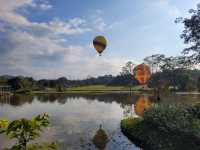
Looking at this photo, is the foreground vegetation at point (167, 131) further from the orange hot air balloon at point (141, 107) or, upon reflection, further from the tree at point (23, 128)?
the tree at point (23, 128)

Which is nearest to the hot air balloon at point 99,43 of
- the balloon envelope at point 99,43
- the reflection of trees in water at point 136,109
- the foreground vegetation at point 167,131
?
the balloon envelope at point 99,43

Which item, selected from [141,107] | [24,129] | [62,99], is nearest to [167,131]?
[24,129]

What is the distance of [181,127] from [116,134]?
749 cm

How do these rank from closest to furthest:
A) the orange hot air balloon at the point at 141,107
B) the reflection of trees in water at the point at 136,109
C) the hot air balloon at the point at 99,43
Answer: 1. the hot air balloon at the point at 99,43
2. the reflection of trees in water at the point at 136,109
3. the orange hot air balloon at the point at 141,107

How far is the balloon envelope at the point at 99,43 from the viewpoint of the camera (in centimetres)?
2853

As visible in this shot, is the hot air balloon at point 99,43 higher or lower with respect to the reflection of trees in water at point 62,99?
higher

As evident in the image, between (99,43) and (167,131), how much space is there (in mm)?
13977

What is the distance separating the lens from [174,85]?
94125mm

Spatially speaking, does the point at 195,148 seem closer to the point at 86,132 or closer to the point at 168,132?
the point at 168,132

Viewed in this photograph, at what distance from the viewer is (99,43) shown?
1126 inches

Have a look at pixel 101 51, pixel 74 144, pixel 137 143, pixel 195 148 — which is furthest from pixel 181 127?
pixel 101 51

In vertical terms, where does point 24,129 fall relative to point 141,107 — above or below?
above

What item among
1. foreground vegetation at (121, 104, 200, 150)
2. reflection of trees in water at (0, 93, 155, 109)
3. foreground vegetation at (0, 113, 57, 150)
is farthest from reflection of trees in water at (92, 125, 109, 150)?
reflection of trees in water at (0, 93, 155, 109)

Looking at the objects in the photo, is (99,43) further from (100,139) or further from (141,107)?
(141,107)
